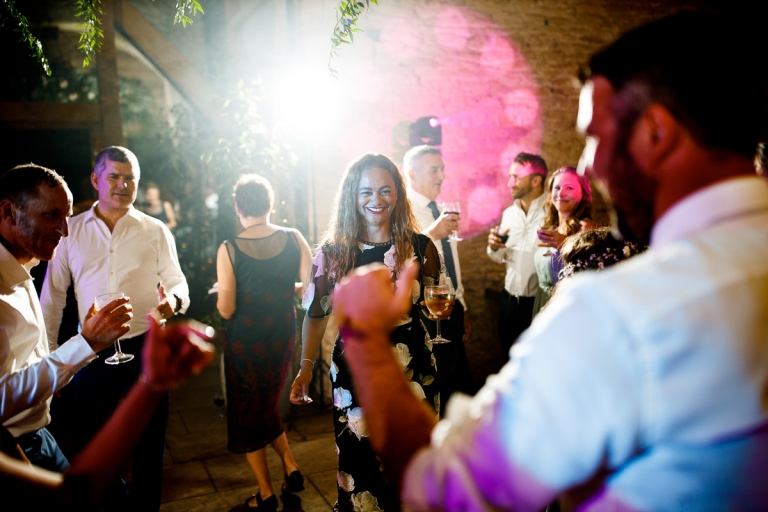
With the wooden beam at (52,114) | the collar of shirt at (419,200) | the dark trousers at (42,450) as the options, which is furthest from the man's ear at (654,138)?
the wooden beam at (52,114)

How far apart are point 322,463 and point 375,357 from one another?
3.13m

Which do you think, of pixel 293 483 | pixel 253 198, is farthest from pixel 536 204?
pixel 293 483

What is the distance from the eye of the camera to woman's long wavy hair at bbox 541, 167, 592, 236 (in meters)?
3.41

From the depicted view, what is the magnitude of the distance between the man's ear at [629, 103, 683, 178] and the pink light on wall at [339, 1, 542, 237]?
402 cm

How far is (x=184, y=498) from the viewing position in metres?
3.25

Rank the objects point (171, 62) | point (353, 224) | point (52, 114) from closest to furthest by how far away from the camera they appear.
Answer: point (353, 224), point (52, 114), point (171, 62)

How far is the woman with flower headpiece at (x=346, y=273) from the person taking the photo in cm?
223

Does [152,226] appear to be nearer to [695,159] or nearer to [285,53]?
[285,53]

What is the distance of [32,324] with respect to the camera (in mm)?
1691

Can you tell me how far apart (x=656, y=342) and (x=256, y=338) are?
9.78 feet

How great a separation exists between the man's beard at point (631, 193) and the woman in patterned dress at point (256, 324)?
2723mm

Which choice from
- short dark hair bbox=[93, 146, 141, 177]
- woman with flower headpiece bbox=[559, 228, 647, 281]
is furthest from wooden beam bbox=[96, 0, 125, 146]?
woman with flower headpiece bbox=[559, 228, 647, 281]

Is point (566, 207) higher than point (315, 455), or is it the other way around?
point (566, 207)

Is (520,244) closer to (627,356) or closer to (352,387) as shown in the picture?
(352,387)
